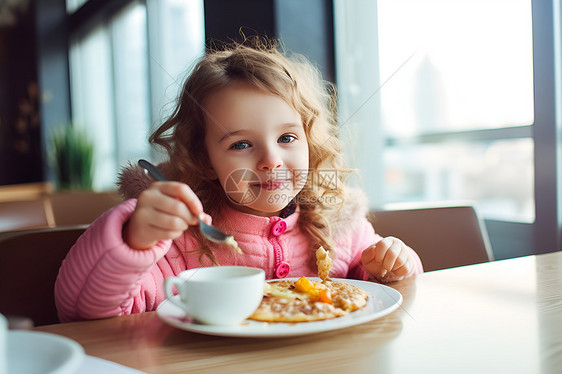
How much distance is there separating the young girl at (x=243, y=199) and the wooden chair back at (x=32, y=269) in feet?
0.46

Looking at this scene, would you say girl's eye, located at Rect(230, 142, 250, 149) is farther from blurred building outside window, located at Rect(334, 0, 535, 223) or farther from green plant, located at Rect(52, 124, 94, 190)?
green plant, located at Rect(52, 124, 94, 190)

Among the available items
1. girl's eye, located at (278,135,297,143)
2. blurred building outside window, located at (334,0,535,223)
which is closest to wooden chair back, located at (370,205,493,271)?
blurred building outside window, located at (334,0,535,223)

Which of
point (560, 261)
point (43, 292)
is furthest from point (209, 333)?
point (560, 261)

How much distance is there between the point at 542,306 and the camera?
53cm

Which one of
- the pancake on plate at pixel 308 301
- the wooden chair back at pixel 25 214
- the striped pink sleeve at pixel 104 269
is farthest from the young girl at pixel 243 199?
the wooden chair back at pixel 25 214

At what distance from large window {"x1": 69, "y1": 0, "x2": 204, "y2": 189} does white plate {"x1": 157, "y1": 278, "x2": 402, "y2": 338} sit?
2.43 meters

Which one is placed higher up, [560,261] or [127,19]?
[127,19]

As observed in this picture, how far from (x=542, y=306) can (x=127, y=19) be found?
12.3 ft

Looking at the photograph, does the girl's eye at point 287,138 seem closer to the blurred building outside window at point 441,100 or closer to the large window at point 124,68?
the blurred building outside window at point 441,100

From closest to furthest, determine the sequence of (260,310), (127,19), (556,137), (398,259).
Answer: (260,310) → (398,259) → (556,137) → (127,19)

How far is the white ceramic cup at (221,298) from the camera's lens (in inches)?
17.0

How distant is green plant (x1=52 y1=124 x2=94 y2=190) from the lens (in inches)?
145

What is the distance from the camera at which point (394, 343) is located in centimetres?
43

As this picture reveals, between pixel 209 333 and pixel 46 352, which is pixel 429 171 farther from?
pixel 46 352
